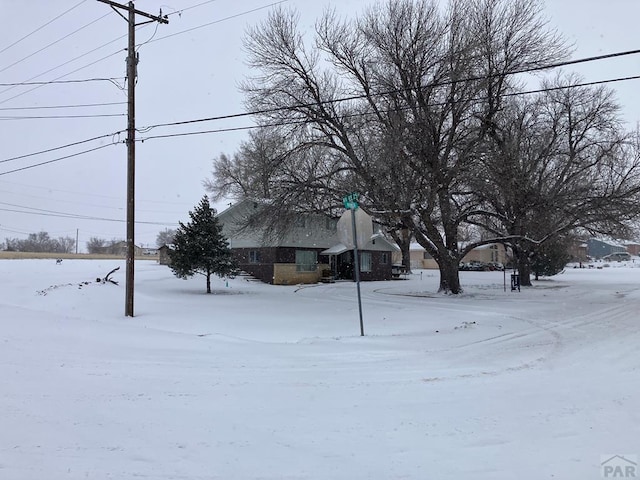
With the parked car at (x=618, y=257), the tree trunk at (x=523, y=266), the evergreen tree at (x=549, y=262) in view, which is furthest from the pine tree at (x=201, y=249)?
the parked car at (x=618, y=257)

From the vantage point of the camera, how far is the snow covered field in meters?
4.71

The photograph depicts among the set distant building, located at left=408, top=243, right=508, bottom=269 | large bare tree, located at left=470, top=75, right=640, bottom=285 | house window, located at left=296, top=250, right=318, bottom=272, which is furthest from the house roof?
distant building, located at left=408, top=243, right=508, bottom=269

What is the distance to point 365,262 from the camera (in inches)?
1714

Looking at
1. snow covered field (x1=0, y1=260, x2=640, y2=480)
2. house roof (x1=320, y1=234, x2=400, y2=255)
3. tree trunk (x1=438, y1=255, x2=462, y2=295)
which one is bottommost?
snow covered field (x1=0, y1=260, x2=640, y2=480)

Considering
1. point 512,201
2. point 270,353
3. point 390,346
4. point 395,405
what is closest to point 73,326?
point 270,353

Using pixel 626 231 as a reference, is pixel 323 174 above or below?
above

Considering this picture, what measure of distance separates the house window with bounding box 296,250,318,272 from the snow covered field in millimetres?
24058

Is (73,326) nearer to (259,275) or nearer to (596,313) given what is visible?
(596,313)

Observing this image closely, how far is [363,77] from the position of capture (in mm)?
24891

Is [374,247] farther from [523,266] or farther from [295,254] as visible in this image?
[523,266]

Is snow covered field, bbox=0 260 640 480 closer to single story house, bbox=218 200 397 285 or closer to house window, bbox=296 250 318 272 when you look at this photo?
single story house, bbox=218 200 397 285

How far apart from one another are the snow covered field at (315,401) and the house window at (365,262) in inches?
1124

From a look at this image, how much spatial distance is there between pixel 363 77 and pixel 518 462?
73.8ft

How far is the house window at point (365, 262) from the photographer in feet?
142
